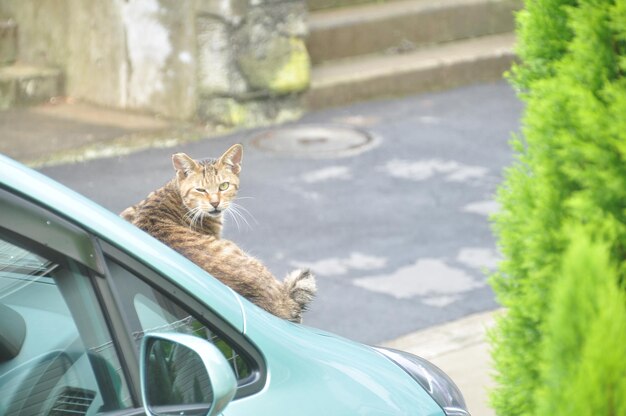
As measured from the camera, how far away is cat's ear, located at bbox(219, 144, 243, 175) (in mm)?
5773

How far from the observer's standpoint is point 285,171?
941 cm

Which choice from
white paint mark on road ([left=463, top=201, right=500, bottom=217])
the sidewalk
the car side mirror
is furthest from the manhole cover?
the car side mirror

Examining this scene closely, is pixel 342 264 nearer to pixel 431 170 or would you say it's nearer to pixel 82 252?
pixel 431 170

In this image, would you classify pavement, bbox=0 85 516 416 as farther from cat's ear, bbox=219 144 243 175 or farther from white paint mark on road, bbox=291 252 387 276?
cat's ear, bbox=219 144 243 175

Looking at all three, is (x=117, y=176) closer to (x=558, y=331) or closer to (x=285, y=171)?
(x=285, y=171)

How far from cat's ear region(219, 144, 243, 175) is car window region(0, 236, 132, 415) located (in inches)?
115

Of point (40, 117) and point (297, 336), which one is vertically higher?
point (297, 336)

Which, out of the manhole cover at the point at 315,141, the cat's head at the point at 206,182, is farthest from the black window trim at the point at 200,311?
the manhole cover at the point at 315,141

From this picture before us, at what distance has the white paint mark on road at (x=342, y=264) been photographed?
732 centimetres

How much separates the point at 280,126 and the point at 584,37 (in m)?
7.99

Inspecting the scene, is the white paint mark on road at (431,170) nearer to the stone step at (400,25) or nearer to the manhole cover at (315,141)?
the manhole cover at (315,141)

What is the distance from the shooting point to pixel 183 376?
274 cm

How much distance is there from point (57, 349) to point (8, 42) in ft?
30.4

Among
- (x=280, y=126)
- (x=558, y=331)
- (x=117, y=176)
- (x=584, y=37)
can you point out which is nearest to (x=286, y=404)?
(x=558, y=331)
